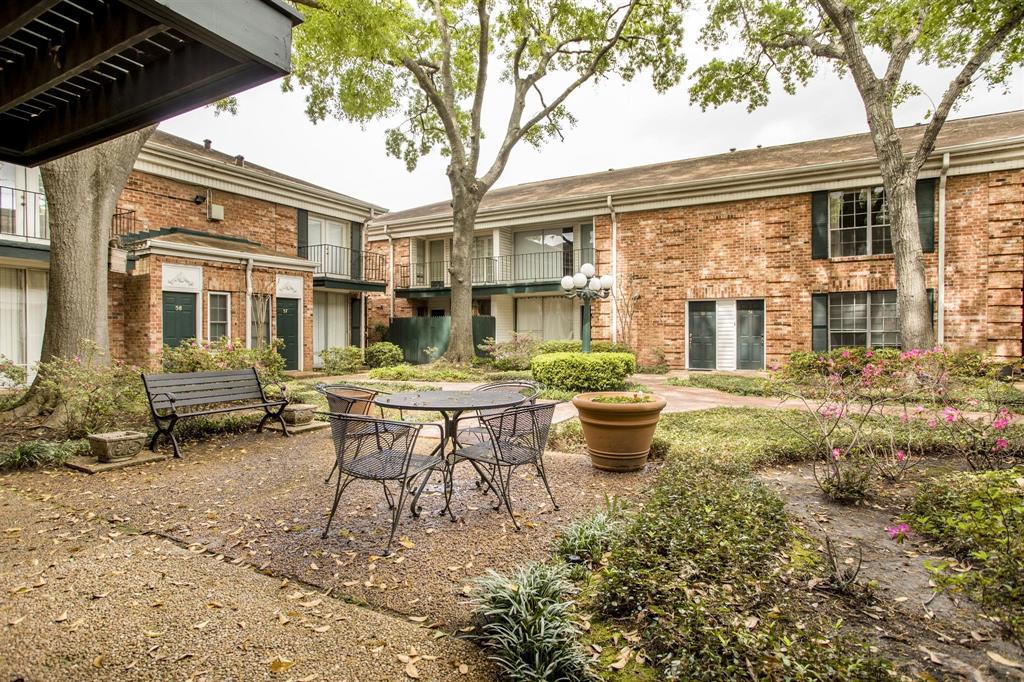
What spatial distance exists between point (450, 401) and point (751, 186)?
44.5ft

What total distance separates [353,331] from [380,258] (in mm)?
3808

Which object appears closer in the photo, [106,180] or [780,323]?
[106,180]

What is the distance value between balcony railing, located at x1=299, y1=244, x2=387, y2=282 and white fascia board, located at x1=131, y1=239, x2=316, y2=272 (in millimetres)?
1620

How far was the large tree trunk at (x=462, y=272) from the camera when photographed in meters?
16.0

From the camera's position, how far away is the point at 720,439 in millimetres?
6203

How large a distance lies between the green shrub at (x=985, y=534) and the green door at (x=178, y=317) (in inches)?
543

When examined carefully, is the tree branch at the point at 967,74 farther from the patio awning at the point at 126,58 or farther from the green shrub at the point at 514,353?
the patio awning at the point at 126,58

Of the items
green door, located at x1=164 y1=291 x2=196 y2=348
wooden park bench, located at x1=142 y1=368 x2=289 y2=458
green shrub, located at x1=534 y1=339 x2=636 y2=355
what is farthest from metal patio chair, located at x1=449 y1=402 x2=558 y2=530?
green door, located at x1=164 y1=291 x2=196 y2=348

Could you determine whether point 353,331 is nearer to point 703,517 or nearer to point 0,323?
point 0,323

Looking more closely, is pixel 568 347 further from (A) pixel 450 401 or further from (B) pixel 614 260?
(A) pixel 450 401

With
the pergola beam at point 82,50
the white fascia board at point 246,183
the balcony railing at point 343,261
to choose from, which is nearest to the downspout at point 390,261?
the balcony railing at point 343,261

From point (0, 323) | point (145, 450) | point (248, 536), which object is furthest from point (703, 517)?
point (0, 323)

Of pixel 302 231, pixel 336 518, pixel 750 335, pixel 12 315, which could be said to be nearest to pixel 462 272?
pixel 302 231

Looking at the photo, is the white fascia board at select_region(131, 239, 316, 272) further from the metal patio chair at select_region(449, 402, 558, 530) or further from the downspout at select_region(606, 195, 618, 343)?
the metal patio chair at select_region(449, 402, 558, 530)
